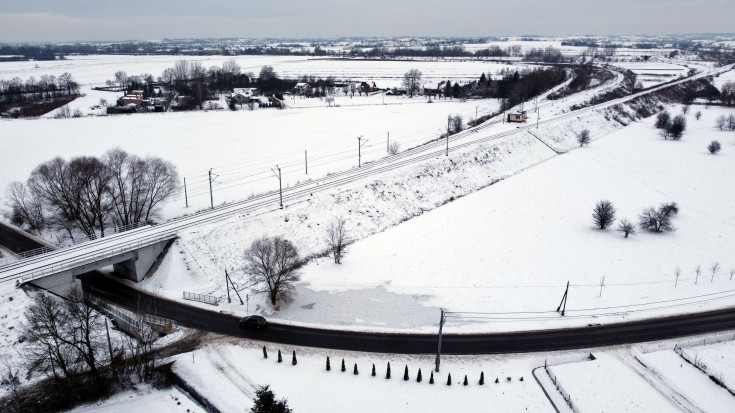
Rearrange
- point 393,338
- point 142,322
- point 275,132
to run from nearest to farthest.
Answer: point 142,322
point 393,338
point 275,132

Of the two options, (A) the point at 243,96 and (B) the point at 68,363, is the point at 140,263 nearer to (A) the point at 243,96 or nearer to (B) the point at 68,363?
(B) the point at 68,363

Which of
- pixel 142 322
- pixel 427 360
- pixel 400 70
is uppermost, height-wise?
pixel 400 70

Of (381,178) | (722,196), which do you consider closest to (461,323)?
(381,178)

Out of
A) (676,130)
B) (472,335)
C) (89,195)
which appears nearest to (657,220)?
(472,335)

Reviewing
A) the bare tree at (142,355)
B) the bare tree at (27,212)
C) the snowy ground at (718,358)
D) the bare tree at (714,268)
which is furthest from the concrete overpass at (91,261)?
the bare tree at (714,268)

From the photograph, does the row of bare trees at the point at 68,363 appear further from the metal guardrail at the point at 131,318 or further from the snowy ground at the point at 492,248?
Result: the snowy ground at the point at 492,248

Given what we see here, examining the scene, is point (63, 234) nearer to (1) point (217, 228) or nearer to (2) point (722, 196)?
(1) point (217, 228)

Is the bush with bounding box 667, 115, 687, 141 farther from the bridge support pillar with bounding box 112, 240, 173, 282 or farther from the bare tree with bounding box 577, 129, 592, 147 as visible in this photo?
the bridge support pillar with bounding box 112, 240, 173, 282
